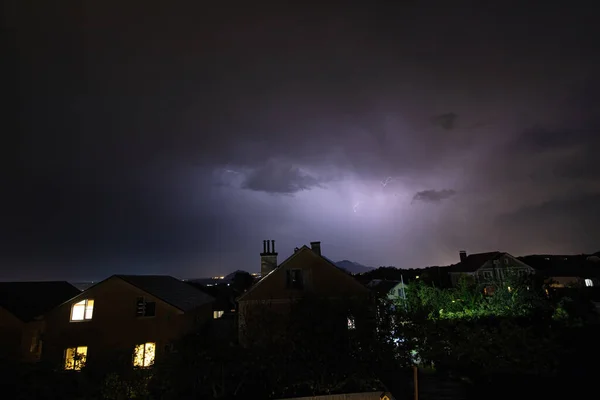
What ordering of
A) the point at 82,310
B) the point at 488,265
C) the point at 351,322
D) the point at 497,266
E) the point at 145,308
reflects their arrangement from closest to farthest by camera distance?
the point at 351,322 < the point at 82,310 < the point at 145,308 < the point at 497,266 < the point at 488,265

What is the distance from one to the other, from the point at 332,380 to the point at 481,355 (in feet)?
24.5

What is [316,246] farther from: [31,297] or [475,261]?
A: [475,261]

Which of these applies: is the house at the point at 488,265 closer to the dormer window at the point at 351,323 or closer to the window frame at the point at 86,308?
the dormer window at the point at 351,323

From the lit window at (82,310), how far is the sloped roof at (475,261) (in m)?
53.2

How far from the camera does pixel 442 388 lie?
1367 centimetres

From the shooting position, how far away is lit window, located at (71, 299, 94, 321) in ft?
73.8

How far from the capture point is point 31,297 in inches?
1046

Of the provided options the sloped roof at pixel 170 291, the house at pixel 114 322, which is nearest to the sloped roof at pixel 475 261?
the sloped roof at pixel 170 291

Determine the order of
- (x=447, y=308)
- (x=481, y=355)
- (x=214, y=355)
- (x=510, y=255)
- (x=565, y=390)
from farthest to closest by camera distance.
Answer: (x=510, y=255), (x=447, y=308), (x=481, y=355), (x=565, y=390), (x=214, y=355)

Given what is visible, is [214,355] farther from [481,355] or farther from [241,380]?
[481,355]

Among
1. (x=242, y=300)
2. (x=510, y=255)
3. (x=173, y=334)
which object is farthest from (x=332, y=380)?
(x=510, y=255)

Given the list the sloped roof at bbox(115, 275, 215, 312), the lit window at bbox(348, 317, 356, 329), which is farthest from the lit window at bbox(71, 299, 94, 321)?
the lit window at bbox(348, 317, 356, 329)

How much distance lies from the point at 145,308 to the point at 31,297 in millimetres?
Answer: 12081

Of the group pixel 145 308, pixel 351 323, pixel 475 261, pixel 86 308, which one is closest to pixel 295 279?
pixel 351 323
